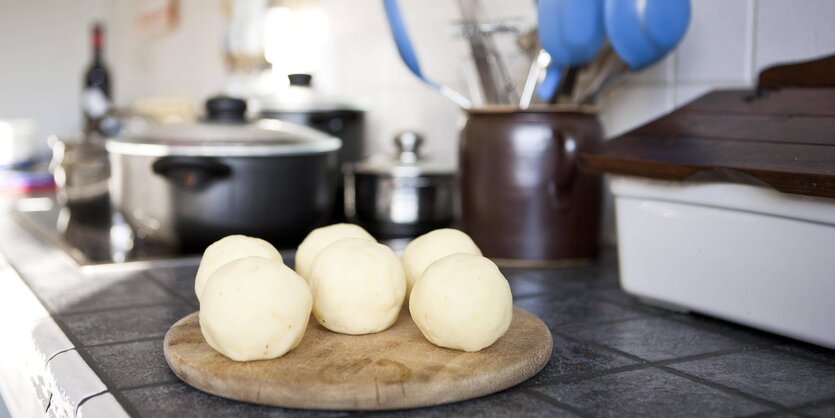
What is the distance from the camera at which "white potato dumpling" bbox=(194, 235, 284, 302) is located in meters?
0.70

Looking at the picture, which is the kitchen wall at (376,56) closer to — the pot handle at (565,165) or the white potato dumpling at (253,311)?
the pot handle at (565,165)

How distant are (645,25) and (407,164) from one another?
45 centimetres

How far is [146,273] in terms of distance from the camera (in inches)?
40.6

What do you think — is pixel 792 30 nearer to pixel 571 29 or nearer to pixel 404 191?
pixel 571 29

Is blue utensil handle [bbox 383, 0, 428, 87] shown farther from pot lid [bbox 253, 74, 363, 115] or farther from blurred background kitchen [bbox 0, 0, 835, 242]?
pot lid [bbox 253, 74, 363, 115]

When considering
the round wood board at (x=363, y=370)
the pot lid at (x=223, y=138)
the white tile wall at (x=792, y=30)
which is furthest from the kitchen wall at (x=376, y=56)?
the round wood board at (x=363, y=370)

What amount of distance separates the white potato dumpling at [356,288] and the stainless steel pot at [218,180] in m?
0.44

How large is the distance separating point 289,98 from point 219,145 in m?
0.47

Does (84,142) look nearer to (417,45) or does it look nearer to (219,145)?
(219,145)

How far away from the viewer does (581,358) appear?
671 mm

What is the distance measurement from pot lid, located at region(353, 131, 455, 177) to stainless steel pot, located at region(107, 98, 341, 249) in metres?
0.13

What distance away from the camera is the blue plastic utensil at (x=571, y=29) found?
0.94 meters

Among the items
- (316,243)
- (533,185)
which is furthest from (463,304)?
(533,185)

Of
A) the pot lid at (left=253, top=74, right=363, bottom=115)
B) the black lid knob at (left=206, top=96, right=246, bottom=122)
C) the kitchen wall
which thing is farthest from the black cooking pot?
the black lid knob at (left=206, top=96, right=246, bottom=122)
